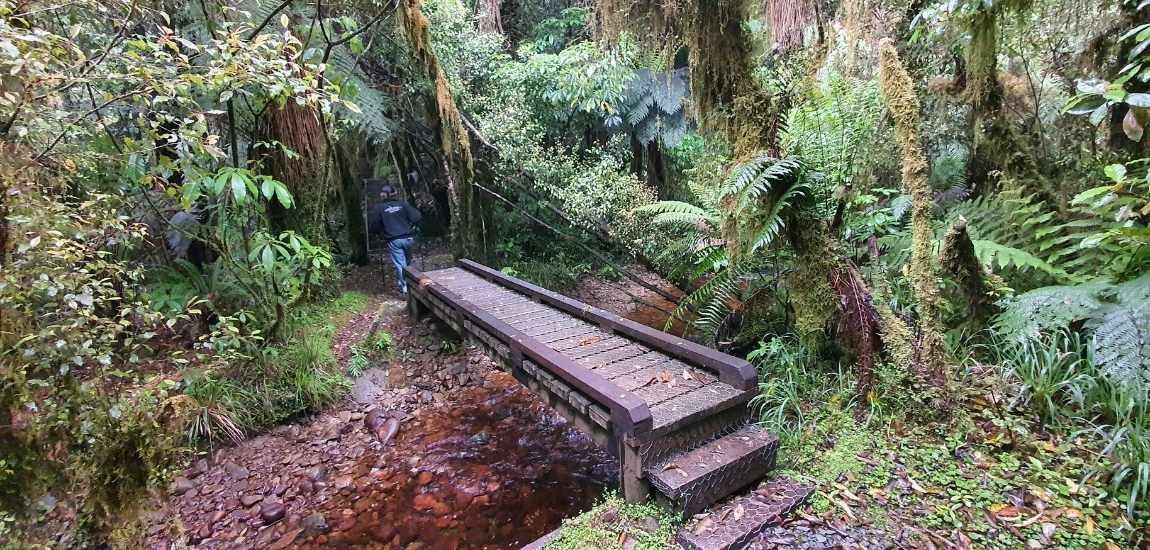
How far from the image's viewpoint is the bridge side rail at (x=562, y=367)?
2.62 meters

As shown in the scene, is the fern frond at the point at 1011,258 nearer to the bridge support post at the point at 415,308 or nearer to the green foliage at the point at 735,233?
the green foliage at the point at 735,233

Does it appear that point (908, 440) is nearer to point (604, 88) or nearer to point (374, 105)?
point (604, 88)

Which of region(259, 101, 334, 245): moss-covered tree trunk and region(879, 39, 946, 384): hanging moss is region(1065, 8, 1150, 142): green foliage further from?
region(259, 101, 334, 245): moss-covered tree trunk

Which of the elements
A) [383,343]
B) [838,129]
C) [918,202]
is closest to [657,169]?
[838,129]

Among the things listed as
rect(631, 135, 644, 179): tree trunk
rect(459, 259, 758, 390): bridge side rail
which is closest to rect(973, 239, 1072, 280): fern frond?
rect(459, 259, 758, 390): bridge side rail

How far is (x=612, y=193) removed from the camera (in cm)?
630

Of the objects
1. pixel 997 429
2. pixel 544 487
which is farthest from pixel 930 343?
pixel 544 487

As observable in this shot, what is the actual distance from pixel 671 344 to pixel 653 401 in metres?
0.71

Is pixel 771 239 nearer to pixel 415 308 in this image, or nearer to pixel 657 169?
pixel 415 308

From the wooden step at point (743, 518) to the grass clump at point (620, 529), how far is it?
9 cm

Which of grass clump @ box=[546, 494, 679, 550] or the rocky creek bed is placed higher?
grass clump @ box=[546, 494, 679, 550]

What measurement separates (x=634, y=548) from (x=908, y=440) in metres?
1.63

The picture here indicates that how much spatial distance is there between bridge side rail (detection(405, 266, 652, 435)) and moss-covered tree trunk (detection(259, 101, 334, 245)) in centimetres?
167

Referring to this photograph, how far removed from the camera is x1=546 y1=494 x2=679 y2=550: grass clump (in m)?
2.46
